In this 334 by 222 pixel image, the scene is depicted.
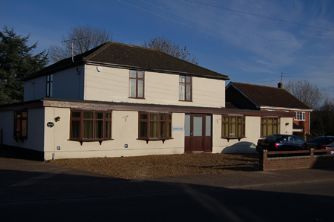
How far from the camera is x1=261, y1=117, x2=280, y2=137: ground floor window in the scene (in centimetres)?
3389

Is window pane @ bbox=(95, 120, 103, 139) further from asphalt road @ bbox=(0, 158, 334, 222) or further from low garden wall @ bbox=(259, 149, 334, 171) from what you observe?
low garden wall @ bbox=(259, 149, 334, 171)

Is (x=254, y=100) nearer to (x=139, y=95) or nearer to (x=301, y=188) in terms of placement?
(x=139, y=95)

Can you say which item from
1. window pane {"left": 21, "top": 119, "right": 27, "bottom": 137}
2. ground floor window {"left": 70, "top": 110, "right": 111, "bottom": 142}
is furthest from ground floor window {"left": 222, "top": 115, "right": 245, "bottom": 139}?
window pane {"left": 21, "top": 119, "right": 27, "bottom": 137}

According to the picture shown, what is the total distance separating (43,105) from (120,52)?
9369 mm

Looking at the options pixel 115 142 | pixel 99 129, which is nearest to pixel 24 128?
pixel 99 129

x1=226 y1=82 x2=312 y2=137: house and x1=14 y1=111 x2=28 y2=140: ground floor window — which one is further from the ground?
x1=226 y1=82 x2=312 y2=137: house

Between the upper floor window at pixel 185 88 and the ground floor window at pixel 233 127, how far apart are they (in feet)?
9.07

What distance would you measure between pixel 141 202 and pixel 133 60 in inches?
762

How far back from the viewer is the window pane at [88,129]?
79.3 feet

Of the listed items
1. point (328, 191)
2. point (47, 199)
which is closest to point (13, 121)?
point (47, 199)

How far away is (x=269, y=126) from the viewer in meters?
34.3

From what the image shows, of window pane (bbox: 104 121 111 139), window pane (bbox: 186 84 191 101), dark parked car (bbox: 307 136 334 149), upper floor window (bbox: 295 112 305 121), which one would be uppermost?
window pane (bbox: 186 84 191 101)

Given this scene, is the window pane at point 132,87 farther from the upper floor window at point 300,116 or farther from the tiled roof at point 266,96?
the upper floor window at point 300,116

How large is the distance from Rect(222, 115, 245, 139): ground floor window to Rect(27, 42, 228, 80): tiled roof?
11.1 feet
